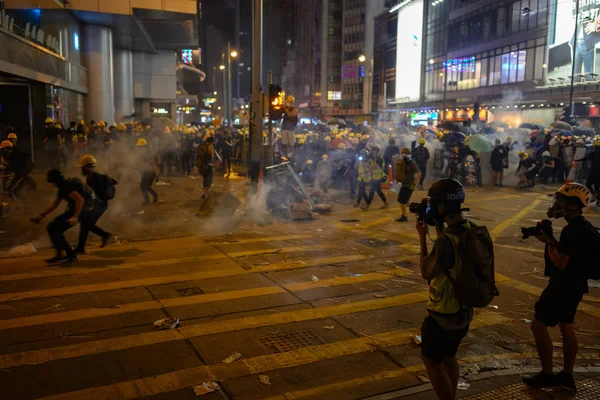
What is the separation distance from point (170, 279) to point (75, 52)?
2203cm

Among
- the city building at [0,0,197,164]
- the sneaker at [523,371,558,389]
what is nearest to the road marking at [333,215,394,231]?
the sneaker at [523,371,558,389]

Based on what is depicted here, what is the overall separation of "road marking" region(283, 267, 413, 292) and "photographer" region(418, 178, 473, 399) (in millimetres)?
3672

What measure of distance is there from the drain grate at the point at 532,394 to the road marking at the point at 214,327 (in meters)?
2.23

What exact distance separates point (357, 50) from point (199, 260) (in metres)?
101

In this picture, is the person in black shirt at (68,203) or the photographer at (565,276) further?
the person in black shirt at (68,203)

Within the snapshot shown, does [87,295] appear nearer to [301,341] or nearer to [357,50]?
[301,341]

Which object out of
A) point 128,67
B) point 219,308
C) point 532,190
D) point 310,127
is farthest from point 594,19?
point 219,308

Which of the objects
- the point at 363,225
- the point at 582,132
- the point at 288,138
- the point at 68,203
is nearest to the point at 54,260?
the point at 68,203

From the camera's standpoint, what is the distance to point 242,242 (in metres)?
10.1

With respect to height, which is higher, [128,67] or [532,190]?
[128,67]

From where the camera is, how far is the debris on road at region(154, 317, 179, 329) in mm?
5671

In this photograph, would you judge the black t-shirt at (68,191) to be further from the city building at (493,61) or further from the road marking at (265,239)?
the city building at (493,61)

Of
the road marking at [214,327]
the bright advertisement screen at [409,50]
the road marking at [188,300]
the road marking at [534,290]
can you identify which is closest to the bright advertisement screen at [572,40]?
the bright advertisement screen at [409,50]

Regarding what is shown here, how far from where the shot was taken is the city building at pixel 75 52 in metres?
19.0
